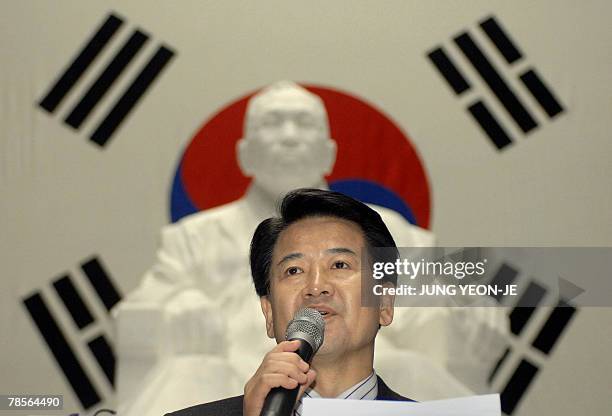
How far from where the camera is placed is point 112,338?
3.51 m

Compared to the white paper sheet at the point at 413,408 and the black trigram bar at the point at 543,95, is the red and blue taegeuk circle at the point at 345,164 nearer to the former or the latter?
the black trigram bar at the point at 543,95

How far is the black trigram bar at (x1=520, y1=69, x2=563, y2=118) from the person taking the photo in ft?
11.6

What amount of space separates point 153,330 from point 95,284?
34 cm

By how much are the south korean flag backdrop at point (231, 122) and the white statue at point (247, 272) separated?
90 mm

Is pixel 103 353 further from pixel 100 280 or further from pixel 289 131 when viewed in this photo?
pixel 289 131

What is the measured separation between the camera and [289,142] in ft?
11.5

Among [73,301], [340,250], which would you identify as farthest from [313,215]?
[73,301]

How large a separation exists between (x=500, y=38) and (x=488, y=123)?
0.30 meters

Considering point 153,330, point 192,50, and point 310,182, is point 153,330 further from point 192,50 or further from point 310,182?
point 192,50

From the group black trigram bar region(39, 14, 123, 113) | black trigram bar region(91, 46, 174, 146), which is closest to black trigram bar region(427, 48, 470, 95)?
black trigram bar region(91, 46, 174, 146)

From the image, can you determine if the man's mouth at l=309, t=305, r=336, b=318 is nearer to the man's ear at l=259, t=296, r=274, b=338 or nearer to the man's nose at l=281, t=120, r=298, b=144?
the man's ear at l=259, t=296, r=274, b=338

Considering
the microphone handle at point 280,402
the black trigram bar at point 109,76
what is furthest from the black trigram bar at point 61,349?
the microphone handle at point 280,402

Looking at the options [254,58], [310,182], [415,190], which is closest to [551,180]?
[415,190]

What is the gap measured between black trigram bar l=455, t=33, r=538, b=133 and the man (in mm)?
1953
